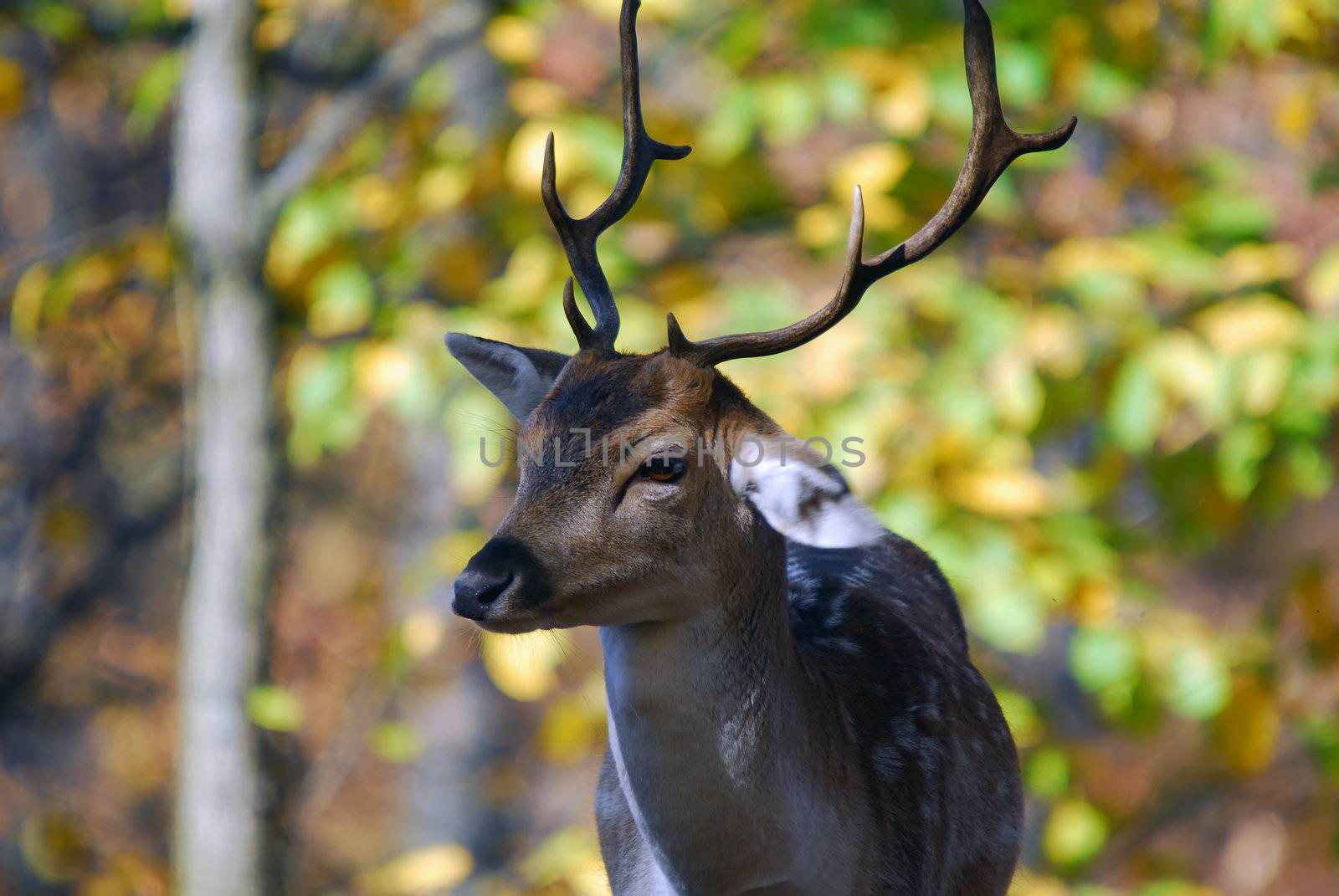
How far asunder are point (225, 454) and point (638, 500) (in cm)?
372

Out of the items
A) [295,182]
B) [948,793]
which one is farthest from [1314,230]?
[948,793]

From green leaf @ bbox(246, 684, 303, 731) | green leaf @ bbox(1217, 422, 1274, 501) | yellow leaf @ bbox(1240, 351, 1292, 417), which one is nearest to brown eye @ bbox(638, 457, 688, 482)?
yellow leaf @ bbox(1240, 351, 1292, 417)

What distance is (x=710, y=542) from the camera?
2.85 m

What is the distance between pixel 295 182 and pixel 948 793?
12.7 feet

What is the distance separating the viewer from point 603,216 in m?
3.21

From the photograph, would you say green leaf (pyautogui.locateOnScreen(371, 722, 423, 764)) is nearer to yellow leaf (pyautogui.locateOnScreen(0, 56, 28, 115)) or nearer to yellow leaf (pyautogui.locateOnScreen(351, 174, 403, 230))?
yellow leaf (pyautogui.locateOnScreen(351, 174, 403, 230))

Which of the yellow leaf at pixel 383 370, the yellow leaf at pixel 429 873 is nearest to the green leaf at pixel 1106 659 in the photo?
the yellow leaf at pixel 429 873

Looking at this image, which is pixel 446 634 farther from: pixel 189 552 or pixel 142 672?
pixel 142 672

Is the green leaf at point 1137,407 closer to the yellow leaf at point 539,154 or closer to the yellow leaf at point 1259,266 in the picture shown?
the yellow leaf at point 1259,266

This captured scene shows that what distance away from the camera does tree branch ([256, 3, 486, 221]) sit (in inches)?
239

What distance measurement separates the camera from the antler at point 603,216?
3049 millimetres

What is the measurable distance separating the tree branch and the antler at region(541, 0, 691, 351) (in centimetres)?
312

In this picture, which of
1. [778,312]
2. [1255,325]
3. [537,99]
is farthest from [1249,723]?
[537,99]

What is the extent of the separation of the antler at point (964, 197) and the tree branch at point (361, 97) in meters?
3.64
